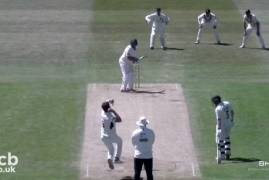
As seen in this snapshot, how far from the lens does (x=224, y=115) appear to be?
25984 millimetres

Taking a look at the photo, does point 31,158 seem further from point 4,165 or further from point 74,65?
point 74,65

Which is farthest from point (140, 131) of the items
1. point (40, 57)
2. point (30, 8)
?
point (30, 8)

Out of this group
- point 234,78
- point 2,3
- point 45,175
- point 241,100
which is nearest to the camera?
point 45,175

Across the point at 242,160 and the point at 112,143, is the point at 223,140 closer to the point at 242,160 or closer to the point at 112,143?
the point at 242,160

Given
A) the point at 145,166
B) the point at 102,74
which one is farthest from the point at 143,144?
the point at 102,74

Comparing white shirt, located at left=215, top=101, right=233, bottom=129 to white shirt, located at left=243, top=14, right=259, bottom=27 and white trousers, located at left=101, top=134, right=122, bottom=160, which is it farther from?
white shirt, located at left=243, top=14, right=259, bottom=27

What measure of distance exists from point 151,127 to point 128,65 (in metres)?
4.96

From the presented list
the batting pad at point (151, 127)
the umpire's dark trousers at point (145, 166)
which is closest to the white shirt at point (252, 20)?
the batting pad at point (151, 127)

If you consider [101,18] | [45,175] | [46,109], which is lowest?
[45,175]

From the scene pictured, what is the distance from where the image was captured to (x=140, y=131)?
2352cm

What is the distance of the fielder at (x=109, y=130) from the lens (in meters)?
25.3

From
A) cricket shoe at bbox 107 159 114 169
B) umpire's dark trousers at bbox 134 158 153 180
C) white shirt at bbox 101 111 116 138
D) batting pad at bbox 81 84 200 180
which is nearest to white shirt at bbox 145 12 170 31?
batting pad at bbox 81 84 200 180

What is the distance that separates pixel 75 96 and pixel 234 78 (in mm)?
6620

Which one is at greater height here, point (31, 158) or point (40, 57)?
point (40, 57)
